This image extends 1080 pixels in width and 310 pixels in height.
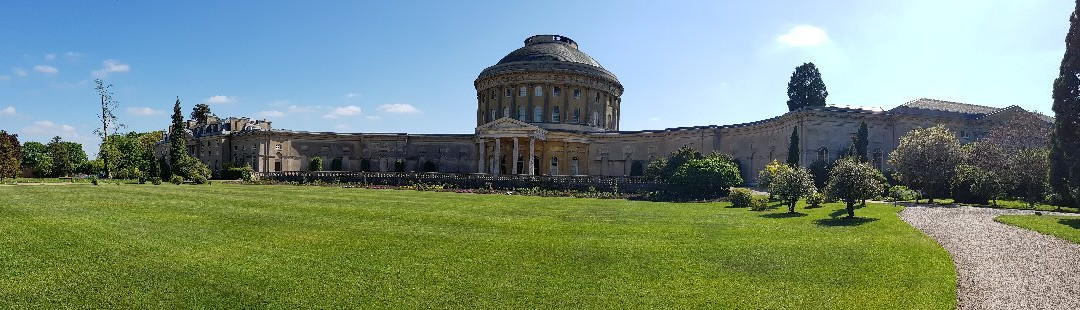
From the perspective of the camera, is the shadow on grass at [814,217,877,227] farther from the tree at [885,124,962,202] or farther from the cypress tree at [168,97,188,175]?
the cypress tree at [168,97,188,175]

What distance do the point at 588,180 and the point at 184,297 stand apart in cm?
3685

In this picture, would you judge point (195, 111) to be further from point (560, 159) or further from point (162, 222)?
point (162, 222)

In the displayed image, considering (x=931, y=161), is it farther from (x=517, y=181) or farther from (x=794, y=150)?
(x=517, y=181)

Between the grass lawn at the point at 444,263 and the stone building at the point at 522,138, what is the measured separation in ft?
146

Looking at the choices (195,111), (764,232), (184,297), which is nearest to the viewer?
(184,297)

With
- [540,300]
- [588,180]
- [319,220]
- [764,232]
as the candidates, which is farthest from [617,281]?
[588,180]

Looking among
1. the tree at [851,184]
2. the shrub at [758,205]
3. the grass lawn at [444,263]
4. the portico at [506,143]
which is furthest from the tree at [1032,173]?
the portico at [506,143]

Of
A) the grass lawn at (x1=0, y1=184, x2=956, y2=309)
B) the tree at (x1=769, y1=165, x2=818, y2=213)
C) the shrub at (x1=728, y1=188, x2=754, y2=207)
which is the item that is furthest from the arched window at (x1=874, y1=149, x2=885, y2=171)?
the grass lawn at (x1=0, y1=184, x2=956, y2=309)

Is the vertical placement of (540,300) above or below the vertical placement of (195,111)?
below

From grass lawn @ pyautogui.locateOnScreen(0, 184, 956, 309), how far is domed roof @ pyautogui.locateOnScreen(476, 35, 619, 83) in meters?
53.6

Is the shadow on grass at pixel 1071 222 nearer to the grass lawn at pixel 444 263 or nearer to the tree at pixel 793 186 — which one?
the grass lawn at pixel 444 263

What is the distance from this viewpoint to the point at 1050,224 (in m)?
20.0

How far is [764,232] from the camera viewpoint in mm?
17984

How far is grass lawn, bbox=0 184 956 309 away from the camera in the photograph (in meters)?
9.58
